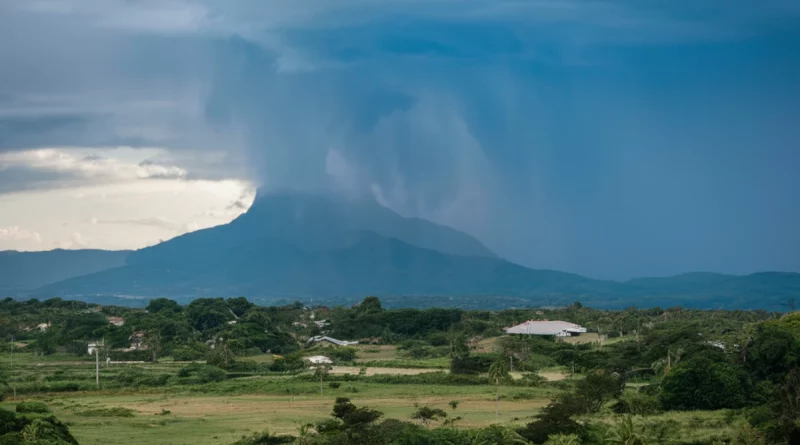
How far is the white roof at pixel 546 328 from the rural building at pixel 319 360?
25.3m

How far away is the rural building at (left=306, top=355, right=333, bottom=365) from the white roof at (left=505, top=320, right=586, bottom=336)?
25.3 metres

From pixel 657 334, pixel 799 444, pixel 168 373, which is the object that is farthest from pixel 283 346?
pixel 799 444

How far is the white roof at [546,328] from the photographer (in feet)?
340

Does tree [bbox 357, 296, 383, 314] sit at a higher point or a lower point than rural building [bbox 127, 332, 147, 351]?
higher

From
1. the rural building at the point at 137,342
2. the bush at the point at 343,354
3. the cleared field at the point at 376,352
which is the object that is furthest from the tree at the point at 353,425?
the rural building at the point at 137,342

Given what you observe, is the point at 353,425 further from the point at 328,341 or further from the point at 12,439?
the point at 328,341

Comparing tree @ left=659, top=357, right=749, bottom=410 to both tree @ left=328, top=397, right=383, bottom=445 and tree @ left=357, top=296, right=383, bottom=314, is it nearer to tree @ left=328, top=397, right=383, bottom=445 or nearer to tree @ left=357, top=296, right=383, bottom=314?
tree @ left=328, top=397, right=383, bottom=445

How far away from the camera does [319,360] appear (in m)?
86.8

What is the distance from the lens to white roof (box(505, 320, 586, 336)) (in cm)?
10369

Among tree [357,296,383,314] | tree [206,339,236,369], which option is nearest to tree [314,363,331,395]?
tree [206,339,236,369]

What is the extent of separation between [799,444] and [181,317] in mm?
96563

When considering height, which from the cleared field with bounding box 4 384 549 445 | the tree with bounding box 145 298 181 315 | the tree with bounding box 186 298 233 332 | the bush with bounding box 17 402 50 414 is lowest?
the cleared field with bounding box 4 384 549 445

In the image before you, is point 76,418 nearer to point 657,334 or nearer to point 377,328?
point 657,334

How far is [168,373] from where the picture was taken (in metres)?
78.8
